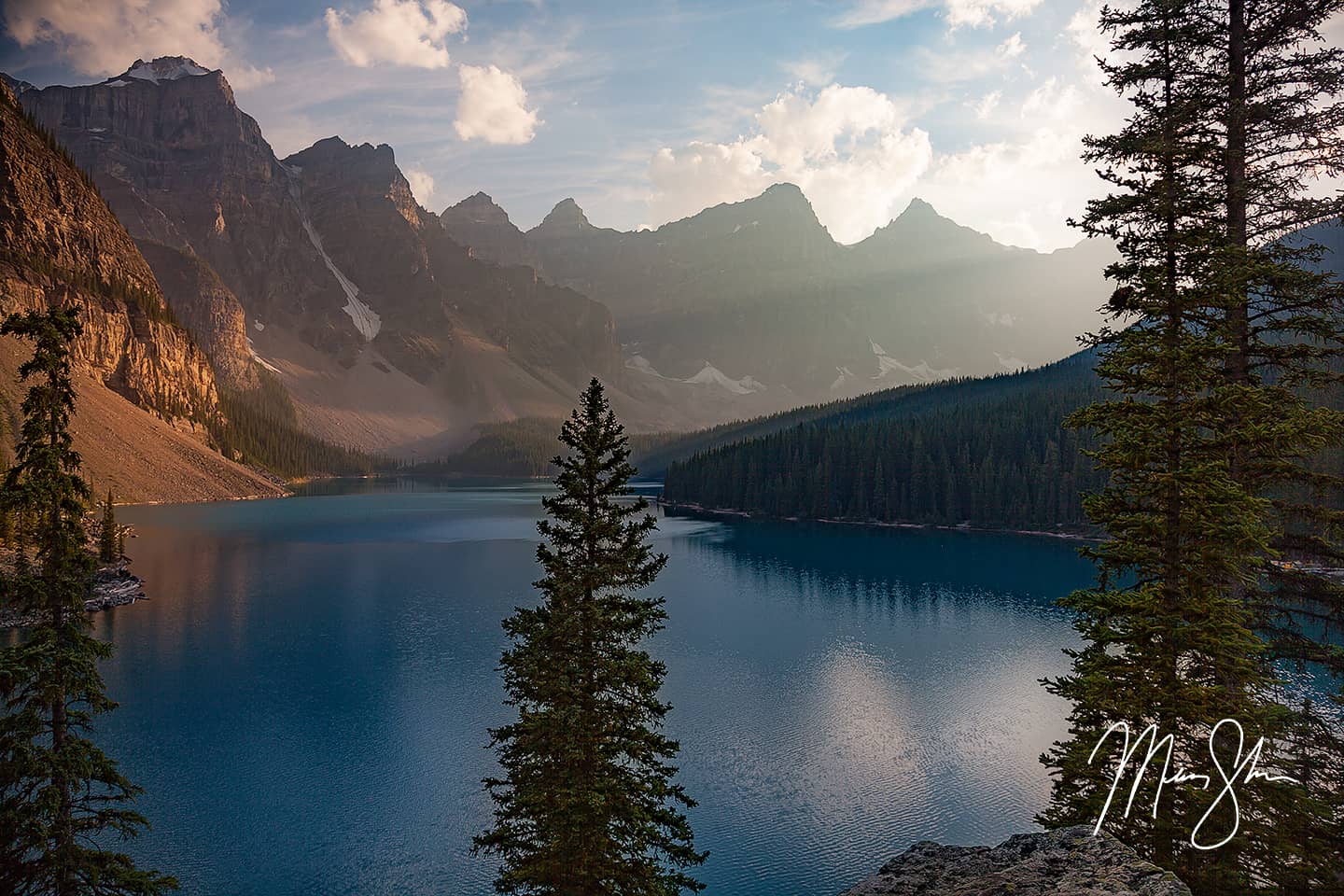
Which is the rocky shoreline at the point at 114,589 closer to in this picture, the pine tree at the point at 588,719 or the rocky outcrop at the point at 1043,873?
the pine tree at the point at 588,719

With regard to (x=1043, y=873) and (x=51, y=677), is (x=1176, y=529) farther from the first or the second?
(x=51, y=677)

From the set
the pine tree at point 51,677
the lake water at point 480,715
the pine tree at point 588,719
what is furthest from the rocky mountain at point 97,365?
the pine tree at point 588,719

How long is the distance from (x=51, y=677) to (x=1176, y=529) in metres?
23.6

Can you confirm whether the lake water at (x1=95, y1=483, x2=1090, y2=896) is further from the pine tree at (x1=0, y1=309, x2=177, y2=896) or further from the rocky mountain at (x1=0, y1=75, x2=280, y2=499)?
the rocky mountain at (x1=0, y1=75, x2=280, y2=499)

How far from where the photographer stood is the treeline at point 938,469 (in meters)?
141

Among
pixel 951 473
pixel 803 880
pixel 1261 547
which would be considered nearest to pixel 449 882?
pixel 803 880

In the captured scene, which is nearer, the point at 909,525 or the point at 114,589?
the point at 114,589

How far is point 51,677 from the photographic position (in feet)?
53.1

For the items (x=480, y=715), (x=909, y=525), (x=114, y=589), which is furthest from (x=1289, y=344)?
(x=909, y=525)

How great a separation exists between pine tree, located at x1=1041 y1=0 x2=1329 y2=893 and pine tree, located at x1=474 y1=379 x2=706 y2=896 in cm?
943

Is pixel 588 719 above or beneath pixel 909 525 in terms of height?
above

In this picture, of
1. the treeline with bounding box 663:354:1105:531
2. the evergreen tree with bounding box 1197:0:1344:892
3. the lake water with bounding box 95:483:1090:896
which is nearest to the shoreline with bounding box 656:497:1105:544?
the treeline with bounding box 663:354:1105:531
